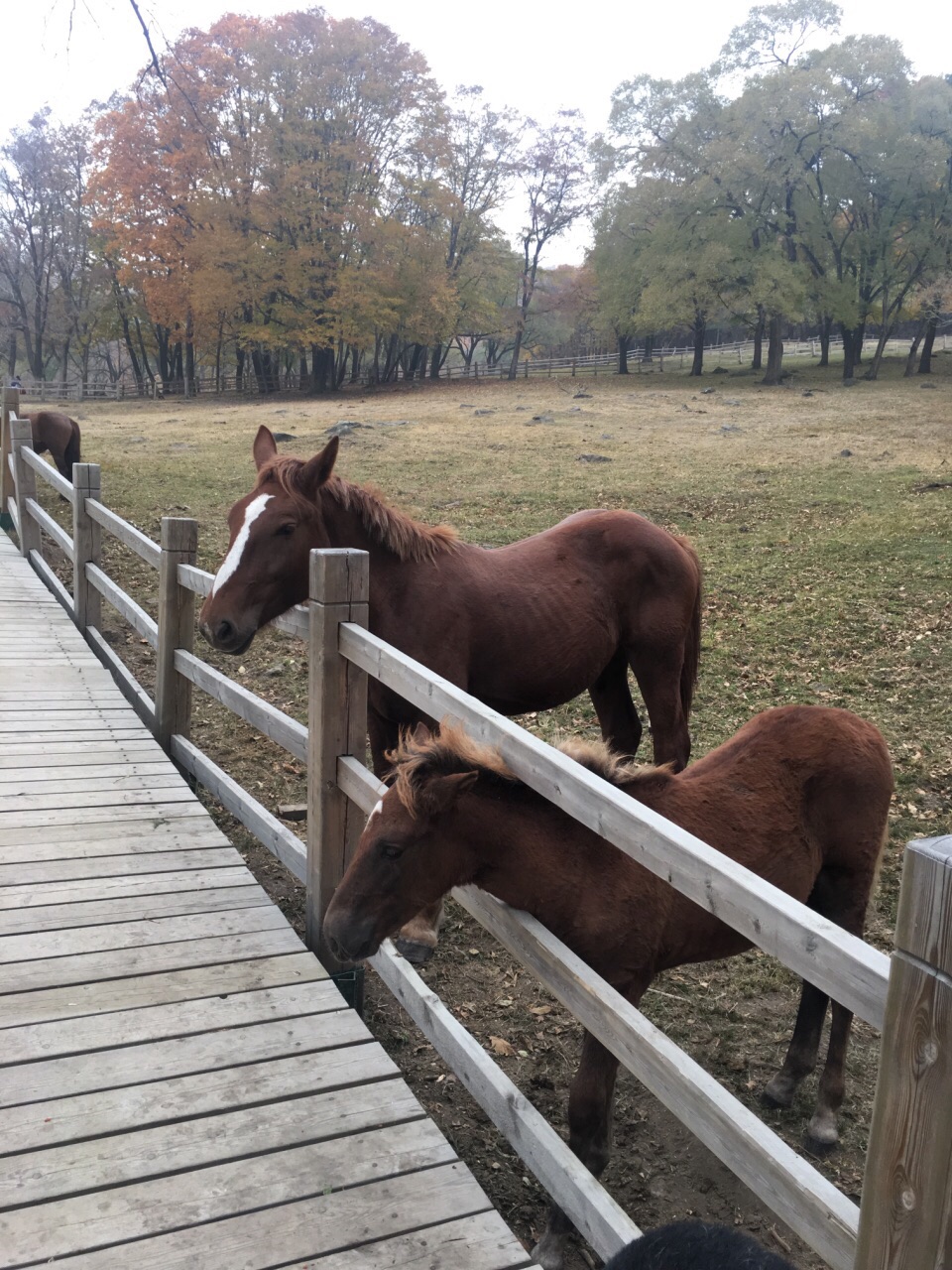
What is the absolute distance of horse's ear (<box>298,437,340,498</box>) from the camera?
4.03 metres

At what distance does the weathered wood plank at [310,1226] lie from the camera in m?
2.00

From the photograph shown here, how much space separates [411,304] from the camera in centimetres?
3938

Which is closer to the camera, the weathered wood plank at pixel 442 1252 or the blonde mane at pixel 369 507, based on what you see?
the weathered wood plank at pixel 442 1252

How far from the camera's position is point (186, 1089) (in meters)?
2.53

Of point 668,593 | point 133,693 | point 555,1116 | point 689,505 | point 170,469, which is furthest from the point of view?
point 170,469

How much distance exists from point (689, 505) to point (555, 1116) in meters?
11.7

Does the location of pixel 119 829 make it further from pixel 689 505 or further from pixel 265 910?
pixel 689 505

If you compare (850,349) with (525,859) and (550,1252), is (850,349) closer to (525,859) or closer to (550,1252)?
(525,859)

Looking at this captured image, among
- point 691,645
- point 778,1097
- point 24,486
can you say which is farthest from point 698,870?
point 24,486

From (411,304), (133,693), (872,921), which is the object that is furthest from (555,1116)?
(411,304)

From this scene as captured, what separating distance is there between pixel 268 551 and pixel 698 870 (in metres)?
2.76

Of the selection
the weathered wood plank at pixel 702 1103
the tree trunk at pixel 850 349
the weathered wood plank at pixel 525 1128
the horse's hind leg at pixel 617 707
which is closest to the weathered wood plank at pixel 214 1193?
the weathered wood plank at pixel 525 1128

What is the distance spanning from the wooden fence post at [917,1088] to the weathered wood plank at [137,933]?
2.48 m

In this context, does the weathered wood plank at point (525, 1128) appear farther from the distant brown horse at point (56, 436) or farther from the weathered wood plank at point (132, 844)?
the distant brown horse at point (56, 436)
